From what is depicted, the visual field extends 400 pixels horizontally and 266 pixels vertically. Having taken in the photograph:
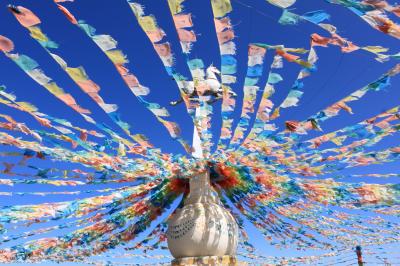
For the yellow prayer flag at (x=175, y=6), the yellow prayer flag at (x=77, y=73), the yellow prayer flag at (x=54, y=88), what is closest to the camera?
the yellow prayer flag at (x=175, y=6)

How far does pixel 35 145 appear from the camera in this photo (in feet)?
22.9

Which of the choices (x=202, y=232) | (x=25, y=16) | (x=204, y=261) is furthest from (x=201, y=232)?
(x=25, y=16)

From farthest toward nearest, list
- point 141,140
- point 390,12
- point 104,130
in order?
1. point 141,140
2. point 104,130
3. point 390,12

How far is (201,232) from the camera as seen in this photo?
800cm

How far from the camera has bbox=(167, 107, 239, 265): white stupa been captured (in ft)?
26.2

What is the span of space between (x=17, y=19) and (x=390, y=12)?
13.8 ft

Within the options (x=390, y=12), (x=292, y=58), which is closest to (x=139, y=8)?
(x=292, y=58)

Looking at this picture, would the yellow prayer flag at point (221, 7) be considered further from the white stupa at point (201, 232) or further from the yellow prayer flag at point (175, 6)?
the white stupa at point (201, 232)

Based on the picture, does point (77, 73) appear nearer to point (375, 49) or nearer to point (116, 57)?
point (116, 57)

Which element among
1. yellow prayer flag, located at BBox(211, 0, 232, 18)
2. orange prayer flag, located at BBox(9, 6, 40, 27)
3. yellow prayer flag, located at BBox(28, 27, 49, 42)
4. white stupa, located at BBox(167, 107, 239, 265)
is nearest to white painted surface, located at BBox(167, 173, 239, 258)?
white stupa, located at BBox(167, 107, 239, 265)

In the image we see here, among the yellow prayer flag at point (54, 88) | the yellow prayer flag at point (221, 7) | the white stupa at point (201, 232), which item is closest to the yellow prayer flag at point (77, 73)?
the yellow prayer flag at point (54, 88)

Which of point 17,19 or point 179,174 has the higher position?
point 17,19

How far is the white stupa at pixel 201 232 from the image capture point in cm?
799

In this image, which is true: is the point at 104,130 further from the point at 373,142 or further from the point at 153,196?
the point at 373,142
